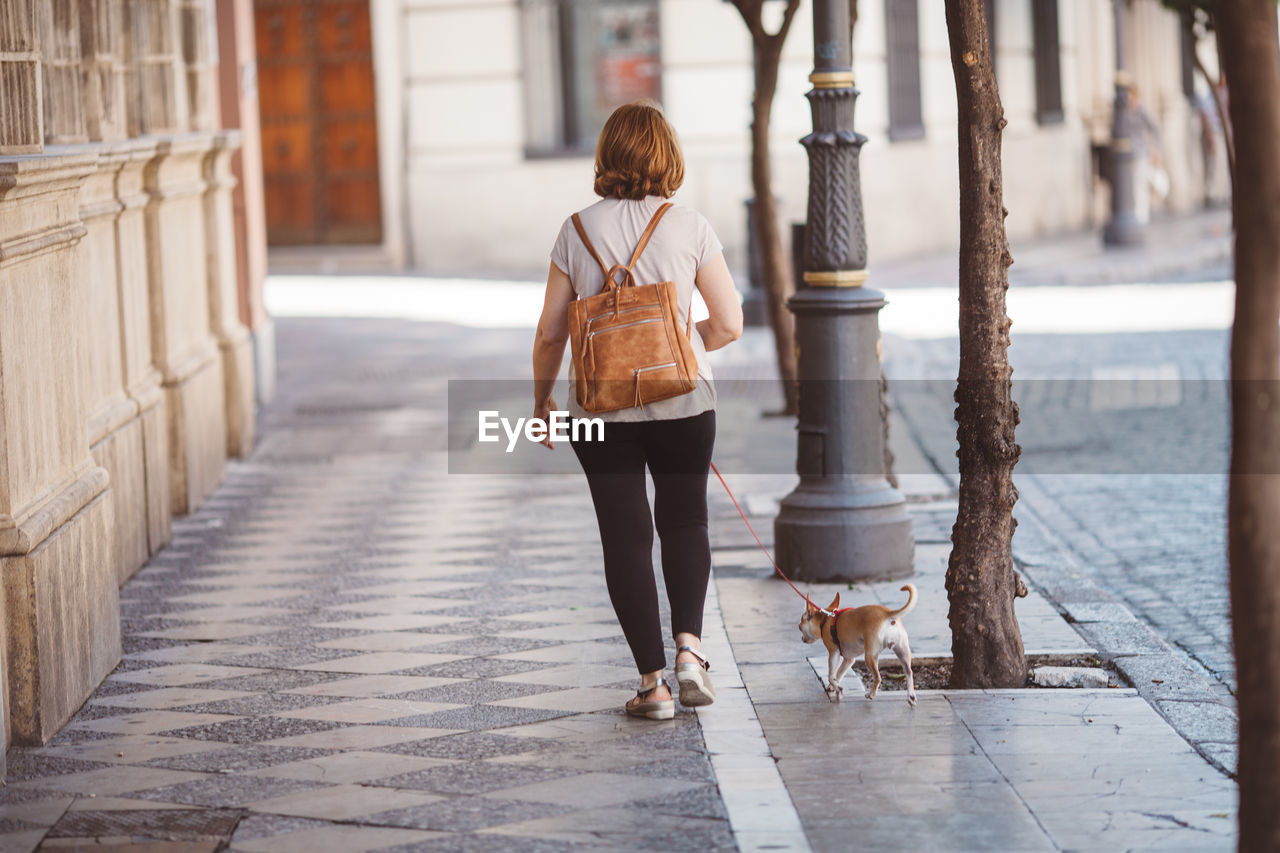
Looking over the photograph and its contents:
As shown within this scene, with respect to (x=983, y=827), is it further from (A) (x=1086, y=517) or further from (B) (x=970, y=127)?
(A) (x=1086, y=517)

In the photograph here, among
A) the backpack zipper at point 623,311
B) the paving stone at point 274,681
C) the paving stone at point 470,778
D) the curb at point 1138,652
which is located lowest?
the curb at point 1138,652

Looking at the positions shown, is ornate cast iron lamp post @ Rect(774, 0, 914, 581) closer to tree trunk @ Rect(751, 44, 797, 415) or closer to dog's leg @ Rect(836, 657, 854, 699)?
dog's leg @ Rect(836, 657, 854, 699)

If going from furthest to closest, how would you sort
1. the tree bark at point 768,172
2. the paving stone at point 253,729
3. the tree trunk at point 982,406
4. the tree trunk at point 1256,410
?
the tree bark at point 768,172 < the tree trunk at point 982,406 < the paving stone at point 253,729 < the tree trunk at point 1256,410

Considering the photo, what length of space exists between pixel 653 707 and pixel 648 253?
1.32 meters

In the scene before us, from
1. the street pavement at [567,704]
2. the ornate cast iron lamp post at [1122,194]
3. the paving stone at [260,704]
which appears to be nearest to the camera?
the street pavement at [567,704]

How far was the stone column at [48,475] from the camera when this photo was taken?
5.58 meters

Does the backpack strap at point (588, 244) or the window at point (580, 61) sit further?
the window at point (580, 61)

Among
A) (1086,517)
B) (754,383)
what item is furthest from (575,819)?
(754,383)

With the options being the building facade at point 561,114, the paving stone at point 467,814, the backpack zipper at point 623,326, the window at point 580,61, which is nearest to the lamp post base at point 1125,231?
the building facade at point 561,114

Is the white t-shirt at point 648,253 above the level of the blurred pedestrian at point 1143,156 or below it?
below

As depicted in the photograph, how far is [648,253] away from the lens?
5.57 metres

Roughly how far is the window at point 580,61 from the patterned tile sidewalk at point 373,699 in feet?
44.8

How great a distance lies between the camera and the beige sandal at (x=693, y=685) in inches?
225

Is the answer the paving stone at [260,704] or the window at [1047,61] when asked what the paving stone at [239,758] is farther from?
the window at [1047,61]
